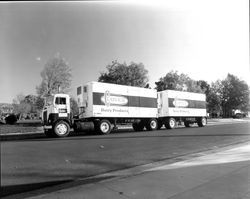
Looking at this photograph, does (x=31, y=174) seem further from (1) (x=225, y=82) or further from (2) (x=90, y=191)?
(1) (x=225, y=82)

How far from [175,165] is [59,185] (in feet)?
9.04

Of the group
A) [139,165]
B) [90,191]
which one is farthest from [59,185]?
[139,165]

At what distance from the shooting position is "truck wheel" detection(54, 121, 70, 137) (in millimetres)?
12266

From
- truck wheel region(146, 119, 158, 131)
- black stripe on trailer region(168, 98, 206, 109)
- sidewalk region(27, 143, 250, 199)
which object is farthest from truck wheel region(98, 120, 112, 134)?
sidewalk region(27, 143, 250, 199)

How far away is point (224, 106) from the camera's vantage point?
58.6m

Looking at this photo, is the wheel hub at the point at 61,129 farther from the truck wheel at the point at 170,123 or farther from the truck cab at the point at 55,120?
the truck wheel at the point at 170,123

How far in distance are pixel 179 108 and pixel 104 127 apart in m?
8.76

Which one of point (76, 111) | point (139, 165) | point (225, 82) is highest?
point (225, 82)

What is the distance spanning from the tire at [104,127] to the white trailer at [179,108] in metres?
6.13

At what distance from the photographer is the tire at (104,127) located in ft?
46.9

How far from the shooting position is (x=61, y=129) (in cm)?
1245

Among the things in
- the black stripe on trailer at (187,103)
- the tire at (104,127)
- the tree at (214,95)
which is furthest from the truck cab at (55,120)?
the tree at (214,95)

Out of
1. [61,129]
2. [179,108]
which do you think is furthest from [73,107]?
[179,108]

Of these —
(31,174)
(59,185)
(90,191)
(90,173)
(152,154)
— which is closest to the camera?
(90,191)
